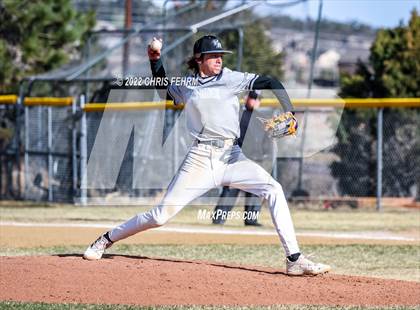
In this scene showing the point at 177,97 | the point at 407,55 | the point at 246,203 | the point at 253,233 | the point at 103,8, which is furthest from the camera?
the point at 103,8

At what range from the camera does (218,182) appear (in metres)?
8.20

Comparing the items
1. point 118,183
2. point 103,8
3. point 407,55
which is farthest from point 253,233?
point 103,8

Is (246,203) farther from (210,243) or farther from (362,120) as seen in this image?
(362,120)

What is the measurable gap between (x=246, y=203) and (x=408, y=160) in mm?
4859

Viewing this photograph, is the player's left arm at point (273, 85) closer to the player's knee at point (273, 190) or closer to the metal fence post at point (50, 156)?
the player's knee at point (273, 190)

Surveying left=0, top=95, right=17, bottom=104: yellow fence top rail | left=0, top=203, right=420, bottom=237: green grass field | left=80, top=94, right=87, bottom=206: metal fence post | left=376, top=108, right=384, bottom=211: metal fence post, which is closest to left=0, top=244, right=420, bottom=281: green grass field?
left=0, top=203, right=420, bottom=237: green grass field

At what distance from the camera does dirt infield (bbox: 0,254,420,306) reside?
7.33 metres

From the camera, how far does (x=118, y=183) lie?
18531mm

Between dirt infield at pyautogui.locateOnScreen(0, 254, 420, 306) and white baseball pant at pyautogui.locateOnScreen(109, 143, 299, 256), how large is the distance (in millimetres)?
472

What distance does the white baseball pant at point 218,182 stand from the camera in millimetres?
8094

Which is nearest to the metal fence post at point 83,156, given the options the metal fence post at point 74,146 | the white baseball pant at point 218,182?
the metal fence post at point 74,146

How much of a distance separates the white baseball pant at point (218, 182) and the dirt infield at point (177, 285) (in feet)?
1.55

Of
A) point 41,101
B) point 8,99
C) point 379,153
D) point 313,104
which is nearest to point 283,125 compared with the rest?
point 313,104

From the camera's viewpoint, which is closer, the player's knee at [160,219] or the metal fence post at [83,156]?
the player's knee at [160,219]
